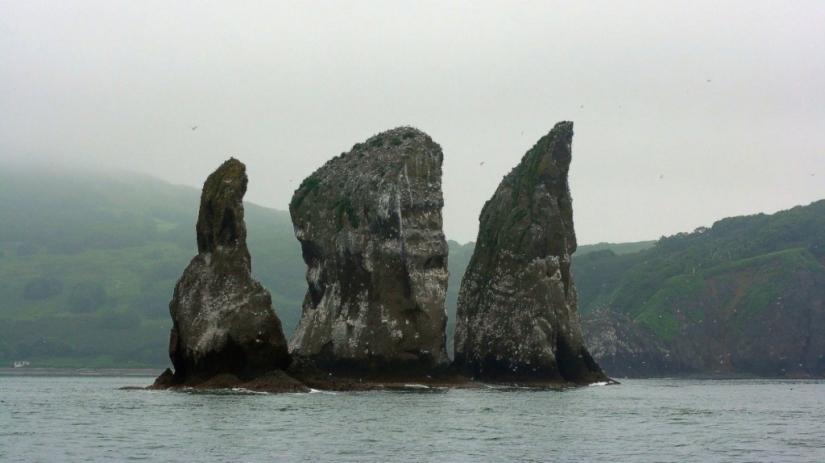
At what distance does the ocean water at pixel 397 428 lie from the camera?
1265 inches

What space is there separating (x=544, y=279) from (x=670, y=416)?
29608 mm

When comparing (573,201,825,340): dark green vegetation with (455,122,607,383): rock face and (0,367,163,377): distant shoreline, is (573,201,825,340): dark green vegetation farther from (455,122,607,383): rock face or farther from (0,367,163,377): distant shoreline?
(0,367,163,377): distant shoreline

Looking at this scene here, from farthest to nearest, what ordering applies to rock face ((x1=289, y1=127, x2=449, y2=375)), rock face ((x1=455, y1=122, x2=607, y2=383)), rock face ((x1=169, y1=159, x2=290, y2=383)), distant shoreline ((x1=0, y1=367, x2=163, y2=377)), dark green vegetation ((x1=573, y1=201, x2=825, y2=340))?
distant shoreline ((x1=0, y1=367, x2=163, y2=377)) → dark green vegetation ((x1=573, y1=201, x2=825, y2=340)) → rock face ((x1=455, y1=122, x2=607, y2=383)) → rock face ((x1=289, y1=127, x2=449, y2=375)) → rock face ((x1=169, y1=159, x2=290, y2=383))

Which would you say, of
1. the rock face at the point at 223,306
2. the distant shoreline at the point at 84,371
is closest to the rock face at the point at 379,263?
the rock face at the point at 223,306

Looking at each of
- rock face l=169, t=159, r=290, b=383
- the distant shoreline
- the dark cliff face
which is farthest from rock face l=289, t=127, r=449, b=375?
the distant shoreline

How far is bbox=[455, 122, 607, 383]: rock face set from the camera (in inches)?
2960

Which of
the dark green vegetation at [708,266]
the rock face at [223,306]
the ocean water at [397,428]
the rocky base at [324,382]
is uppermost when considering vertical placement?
the dark green vegetation at [708,266]

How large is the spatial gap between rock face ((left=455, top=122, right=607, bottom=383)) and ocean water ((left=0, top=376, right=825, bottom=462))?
14.6 metres

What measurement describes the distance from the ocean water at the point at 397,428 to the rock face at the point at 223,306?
2201 millimetres

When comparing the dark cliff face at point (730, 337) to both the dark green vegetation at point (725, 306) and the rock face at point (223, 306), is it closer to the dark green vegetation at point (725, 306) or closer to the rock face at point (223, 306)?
the dark green vegetation at point (725, 306)

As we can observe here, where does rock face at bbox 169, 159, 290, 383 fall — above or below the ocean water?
above

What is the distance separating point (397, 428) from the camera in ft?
130

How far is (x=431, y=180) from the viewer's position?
73.8 m

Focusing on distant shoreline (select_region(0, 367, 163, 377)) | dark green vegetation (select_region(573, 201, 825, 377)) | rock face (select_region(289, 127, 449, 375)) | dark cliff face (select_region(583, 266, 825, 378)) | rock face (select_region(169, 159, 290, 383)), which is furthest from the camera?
distant shoreline (select_region(0, 367, 163, 377))
